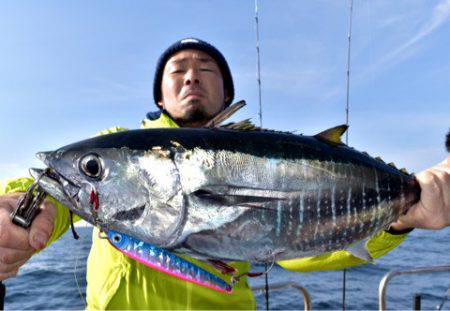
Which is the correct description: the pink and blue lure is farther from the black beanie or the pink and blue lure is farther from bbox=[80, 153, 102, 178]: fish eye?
the black beanie

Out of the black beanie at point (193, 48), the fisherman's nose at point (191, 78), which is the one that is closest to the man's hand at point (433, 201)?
the fisherman's nose at point (191, 78)

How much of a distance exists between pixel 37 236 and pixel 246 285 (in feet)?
6.89

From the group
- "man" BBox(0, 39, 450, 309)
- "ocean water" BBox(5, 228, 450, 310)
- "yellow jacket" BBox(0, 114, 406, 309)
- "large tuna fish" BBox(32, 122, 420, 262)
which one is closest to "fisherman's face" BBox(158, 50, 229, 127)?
"man" BBox(0, 39, 450, 309)

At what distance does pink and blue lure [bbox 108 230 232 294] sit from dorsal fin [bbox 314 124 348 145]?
1.03 meters

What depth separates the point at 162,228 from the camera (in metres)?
1.77

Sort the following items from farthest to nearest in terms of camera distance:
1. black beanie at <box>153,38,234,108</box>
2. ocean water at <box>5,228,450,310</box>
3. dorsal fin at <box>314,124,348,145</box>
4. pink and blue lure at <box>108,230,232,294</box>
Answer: ocean water at <box>5,228,450,310</box>, black beanie at <box>153,38,234,108</box>, dorsal fin at <box>314,124,348,145</box>, pink and blue lure at <box>108,230,232,294</box>

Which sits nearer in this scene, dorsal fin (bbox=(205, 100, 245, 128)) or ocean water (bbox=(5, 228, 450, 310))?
dorsal fin (bbox=(205, 100, 245, 128))

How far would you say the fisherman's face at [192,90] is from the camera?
346 centimetres

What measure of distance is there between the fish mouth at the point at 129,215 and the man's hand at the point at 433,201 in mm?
1693

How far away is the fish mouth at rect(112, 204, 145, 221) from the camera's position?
70.1 inches

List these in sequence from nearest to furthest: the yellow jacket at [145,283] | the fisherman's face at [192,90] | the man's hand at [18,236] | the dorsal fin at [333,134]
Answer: the man's hand at [18,236] → the dorsal fin at [333,134] → the yellow jacket at [145,283] → the fisherman's face at [192,90]

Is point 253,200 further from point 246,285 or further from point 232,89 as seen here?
point 232,89

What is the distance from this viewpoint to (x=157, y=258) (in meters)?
1.77

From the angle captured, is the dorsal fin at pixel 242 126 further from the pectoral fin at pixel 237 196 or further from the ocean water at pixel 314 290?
the ocean water at pixel 314 290
